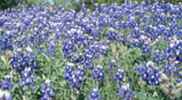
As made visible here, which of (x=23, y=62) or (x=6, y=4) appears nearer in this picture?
(x=23, y=62)

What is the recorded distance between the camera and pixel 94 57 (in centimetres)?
523

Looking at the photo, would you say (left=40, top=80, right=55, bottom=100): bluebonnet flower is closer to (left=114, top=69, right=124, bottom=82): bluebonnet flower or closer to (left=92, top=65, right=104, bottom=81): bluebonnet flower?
(left=92, top=65, right=104, bottom=81): bluebonnet flower

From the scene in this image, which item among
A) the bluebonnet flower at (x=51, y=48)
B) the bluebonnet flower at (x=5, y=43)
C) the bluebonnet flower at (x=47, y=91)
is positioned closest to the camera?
the bluebonnet flower at (x=47, y=91)

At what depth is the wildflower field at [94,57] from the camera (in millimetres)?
4547

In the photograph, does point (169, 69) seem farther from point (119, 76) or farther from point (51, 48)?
Answer: point (51, 48)

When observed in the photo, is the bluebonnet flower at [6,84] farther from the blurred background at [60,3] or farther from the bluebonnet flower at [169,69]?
the blurred background at [60,3]

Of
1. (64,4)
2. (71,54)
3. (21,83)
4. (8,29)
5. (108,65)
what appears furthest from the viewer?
(64,4)

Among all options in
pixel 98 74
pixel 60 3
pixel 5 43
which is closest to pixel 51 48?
pixel 5 43

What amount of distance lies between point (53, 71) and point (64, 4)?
4.89 meters

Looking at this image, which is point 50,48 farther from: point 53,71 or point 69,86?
point 69,86

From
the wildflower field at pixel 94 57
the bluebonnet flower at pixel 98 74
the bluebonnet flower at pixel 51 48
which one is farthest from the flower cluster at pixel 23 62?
the bluebonnet flower at pixel 98 74

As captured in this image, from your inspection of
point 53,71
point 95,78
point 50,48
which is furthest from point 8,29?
point 95,78

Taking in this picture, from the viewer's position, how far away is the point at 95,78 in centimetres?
470

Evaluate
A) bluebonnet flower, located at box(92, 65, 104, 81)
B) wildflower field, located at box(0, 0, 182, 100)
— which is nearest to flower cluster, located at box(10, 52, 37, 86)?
wildflower field, located at box(0, 0, 182, 100)
